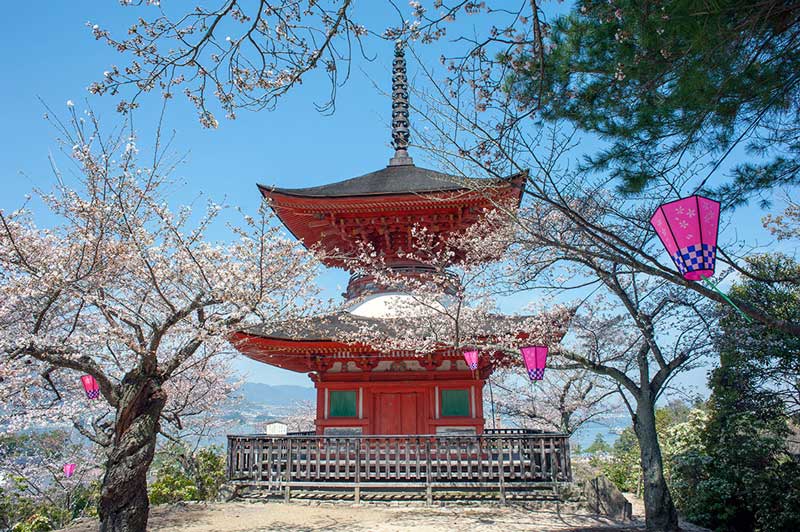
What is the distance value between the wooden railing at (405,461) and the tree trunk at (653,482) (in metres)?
1.74

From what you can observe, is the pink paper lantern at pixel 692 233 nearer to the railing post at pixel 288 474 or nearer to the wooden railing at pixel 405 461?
the wooden railing at pixel 405 461

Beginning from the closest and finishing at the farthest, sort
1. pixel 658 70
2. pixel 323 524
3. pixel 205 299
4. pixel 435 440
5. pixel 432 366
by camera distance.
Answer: pixel 658 70 < pixel 205 299 < pixel 323 524 < pixel 435 440 < pixel 432 366

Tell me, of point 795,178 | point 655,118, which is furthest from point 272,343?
point 795,178

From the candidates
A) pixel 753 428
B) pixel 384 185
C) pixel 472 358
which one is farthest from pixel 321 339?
pixel 753 428

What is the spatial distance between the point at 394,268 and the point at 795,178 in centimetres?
813

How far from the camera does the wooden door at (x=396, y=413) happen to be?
11.3m

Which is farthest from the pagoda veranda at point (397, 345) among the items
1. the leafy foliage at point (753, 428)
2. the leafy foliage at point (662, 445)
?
the leafy foliage at point (662, 445)

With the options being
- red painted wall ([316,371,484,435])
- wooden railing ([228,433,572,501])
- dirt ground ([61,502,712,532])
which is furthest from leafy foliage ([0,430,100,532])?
red painted wall ([316,371,484,435])

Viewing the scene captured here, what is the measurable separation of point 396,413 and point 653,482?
17.3ft

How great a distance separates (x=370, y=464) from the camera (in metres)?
10.4

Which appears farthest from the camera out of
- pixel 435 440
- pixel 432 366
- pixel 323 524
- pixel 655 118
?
pixel 432 366

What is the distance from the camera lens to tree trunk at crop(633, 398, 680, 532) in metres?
7.93

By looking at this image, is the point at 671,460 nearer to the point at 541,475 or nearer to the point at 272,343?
the point at 541,475

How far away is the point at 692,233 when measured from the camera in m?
3.98
